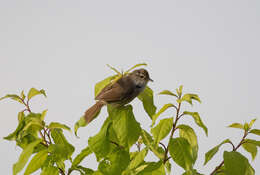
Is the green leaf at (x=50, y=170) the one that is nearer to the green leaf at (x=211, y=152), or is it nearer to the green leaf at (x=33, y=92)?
the green leaf at (x=33, y=92)

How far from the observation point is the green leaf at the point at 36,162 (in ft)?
8.32

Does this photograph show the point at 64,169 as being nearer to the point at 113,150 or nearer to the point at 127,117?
the point at 113,150

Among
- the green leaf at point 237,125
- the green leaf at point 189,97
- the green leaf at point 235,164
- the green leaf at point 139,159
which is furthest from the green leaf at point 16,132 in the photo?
the green leaf at point 237,125

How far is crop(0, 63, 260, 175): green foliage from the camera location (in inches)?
93.3

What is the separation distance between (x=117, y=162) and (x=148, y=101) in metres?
0.61

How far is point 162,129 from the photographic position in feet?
7.94

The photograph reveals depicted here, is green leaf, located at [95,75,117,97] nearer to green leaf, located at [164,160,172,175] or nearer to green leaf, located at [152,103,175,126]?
green leaf, located at [152,103,175,126]

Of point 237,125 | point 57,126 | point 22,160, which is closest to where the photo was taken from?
point 22,160

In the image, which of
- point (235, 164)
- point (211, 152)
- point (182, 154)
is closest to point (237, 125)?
point (211, 152)

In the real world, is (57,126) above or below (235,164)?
above

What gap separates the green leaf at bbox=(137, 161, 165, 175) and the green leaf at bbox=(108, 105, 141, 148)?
0.23 m

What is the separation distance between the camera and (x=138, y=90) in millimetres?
2943

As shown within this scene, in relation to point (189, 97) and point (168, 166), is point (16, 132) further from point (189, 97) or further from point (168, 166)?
point (189, 97)

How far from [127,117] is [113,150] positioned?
0.33 m
